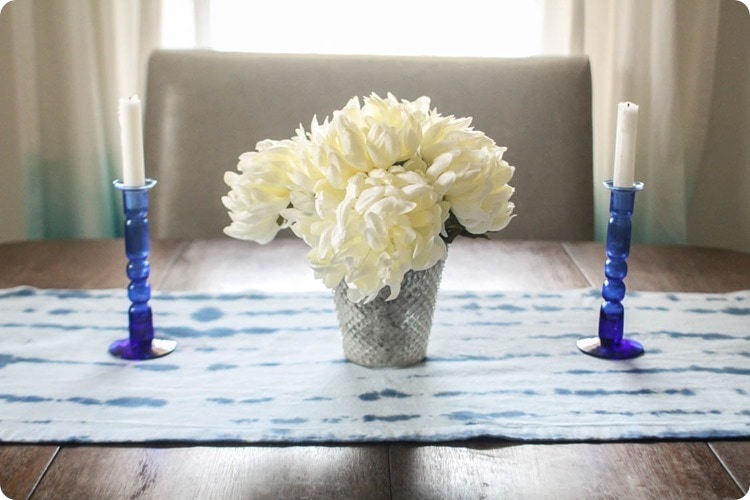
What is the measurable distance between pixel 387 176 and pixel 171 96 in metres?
0.99

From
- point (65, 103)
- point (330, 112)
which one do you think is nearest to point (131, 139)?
point (330, 112)

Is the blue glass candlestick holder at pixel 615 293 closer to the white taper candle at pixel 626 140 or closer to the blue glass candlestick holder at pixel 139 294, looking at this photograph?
the white taper candle at pixel 626 140

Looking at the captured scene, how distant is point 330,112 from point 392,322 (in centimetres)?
85

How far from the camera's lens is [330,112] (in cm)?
181

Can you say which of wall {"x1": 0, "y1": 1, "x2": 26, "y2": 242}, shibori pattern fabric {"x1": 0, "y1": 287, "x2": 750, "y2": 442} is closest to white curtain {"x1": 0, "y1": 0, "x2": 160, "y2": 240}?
wall {"x1": 0, "y1": 1, "x2": 26, "y2": 242}

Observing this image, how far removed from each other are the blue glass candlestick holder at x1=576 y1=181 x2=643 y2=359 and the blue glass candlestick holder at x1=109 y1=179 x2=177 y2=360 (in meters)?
0.54

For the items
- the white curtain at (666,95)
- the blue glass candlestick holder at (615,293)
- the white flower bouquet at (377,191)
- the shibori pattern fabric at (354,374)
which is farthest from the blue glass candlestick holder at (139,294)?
the white curtain at (666,95)

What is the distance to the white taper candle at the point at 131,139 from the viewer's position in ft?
3.46

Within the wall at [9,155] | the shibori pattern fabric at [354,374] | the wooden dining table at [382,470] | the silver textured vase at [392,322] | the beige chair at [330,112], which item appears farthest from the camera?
the wall at [9,155]

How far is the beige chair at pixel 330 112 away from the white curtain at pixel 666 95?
36 cm

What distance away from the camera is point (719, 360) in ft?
3.62

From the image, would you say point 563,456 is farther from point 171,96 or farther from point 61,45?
point 61,45

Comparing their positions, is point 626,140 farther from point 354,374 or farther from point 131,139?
point 131,139

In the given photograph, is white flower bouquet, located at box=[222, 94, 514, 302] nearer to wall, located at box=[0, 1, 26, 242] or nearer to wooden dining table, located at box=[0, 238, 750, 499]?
wooden dining table, located at box=[0, 238, 750, 499]
